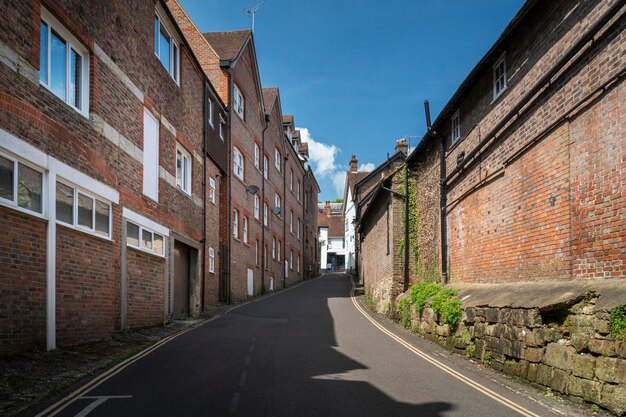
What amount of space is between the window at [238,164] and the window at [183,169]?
25.1 ft

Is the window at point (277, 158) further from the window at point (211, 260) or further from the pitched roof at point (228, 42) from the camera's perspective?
the window at point (211, 260)

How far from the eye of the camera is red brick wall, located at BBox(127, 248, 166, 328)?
14.3 m

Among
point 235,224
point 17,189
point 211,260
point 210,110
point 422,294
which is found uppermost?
point 210,110

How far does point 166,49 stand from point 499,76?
10539mm

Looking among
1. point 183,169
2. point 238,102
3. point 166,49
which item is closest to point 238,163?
point 238,102

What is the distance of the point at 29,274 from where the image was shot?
930 cm

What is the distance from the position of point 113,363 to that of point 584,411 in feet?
24.8

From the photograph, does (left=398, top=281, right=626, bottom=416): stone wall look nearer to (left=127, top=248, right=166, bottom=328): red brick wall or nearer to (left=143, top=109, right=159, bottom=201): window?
(left=127, top=248, right=166, bottom=328): red brick wall

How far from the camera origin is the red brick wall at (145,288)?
1427 centimetres

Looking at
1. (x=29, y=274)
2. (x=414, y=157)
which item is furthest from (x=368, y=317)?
(x=29, y=274)

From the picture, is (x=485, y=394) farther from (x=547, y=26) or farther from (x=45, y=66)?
(x=45, y=66)

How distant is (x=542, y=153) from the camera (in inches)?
415

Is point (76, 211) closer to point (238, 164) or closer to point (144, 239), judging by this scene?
point (144, 239)

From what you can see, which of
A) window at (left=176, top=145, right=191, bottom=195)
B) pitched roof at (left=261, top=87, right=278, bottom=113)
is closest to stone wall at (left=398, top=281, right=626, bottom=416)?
window at (left=176, top=145, right=191, bottom=195)
